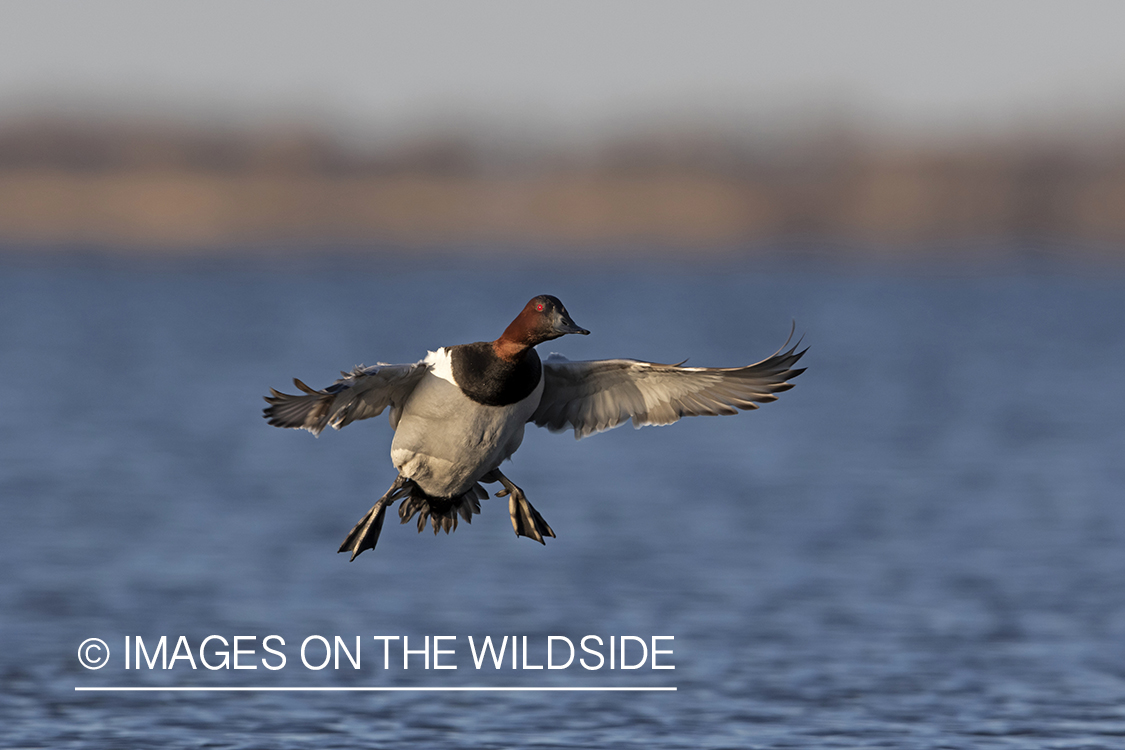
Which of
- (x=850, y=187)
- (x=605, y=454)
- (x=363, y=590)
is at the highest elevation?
(x=850, y=187)

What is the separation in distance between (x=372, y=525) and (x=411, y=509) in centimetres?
30

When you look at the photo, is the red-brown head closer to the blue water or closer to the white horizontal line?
the blue water

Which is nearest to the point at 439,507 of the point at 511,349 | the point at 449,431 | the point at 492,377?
the point at 449,431

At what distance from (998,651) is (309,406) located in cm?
890

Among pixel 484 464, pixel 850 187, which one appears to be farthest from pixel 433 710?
pixel 850 187

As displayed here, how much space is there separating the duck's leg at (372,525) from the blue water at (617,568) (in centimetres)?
262

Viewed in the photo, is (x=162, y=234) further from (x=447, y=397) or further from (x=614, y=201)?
(x=447, y=397)

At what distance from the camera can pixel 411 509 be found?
11.0 m

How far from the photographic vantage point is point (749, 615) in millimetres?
17422

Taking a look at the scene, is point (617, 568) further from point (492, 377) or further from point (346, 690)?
point (492, 377)

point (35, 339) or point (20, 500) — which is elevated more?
point (35, 339)

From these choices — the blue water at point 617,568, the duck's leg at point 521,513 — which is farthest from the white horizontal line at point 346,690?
the duck's leg at point 521,513

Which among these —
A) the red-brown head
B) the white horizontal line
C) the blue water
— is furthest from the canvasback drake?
the white horizontal line

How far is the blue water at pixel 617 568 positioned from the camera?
45.3 feet
